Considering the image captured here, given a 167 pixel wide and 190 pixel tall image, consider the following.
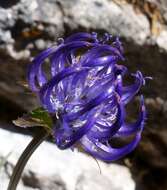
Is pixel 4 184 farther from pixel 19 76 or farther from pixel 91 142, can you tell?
pixel 91 142

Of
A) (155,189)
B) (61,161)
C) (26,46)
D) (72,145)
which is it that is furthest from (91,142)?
(155,189)

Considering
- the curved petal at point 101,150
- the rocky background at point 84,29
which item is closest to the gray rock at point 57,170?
the rocky background at point 84,29

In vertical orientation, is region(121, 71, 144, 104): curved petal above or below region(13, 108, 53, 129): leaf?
above

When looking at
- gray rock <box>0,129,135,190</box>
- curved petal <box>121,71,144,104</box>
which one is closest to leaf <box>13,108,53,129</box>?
curved petal <box>121,71,144,104</box>

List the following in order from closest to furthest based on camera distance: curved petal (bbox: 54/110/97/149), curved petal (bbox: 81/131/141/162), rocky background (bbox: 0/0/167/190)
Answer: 1. curved petal (bbox: 54/110/97/149)
2. curved petal (bbox: 81/131/141/162)
3. rocky background (bbox: 0/0/167/190)

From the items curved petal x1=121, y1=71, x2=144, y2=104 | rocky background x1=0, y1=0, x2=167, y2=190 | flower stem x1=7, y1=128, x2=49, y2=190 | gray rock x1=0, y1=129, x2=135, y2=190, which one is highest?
curved petal x1=121, y1=71, x2=144, y2=104

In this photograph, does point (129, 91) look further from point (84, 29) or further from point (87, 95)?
point (84, 29)

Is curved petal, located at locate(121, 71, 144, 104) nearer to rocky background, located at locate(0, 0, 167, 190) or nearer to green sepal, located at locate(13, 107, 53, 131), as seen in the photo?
green sepal, located at locate(13, 107, 53, 131)

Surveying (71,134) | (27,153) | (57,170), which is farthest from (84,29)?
(27,153)

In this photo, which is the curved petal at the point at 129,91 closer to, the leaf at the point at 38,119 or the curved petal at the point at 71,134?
the curved petal at the point at 71,134
